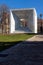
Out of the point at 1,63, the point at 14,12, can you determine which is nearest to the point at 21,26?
the point at 14,12

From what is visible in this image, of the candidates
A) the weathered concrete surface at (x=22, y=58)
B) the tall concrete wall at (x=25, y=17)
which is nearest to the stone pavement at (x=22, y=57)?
the weathered concrete surface at (x=22, y=58)

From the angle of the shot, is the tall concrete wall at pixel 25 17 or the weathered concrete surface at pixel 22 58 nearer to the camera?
the weathered concrete surface at pixel 22 58

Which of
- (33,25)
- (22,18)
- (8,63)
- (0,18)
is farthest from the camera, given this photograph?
(0,18)

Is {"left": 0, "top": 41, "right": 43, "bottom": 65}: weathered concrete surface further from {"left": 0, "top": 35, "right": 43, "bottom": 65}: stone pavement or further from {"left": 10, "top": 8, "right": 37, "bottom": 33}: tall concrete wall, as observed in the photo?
{"left": 10, "top": 8, "right": 37, "bottom": 33}: tall concrete wall

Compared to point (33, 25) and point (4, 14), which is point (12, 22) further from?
point (4, 14)

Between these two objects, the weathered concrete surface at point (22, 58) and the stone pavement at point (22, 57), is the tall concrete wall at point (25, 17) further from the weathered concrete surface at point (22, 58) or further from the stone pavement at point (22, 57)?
the weathered concrete surface at point (22, 58)

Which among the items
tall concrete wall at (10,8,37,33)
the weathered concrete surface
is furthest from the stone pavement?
tall concrete wall at (10,8,37,33)

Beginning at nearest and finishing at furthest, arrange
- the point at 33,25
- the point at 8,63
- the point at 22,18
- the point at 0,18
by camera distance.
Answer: the point at 8,63, the point at 33,25, the point at 22,18, the point at 0,18

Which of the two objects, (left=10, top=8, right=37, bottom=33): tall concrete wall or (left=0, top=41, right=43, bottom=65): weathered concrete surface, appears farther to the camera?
(left=10, top=8, right=37, bottom=33): tall concrete wall

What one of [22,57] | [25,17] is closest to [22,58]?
[22,57]

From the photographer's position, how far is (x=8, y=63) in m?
7.66

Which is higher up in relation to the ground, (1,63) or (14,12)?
(14,12)

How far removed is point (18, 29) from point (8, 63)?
47884 millimetres

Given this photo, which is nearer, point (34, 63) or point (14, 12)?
point (34, 63)
